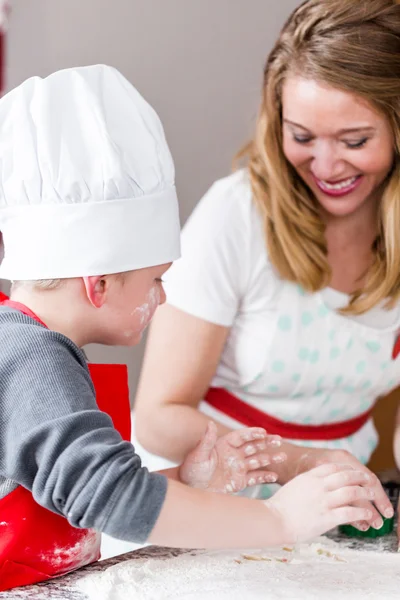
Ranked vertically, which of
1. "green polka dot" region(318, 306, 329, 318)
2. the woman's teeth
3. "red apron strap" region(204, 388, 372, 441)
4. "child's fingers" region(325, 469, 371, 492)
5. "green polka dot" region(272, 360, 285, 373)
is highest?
the woman's teeth

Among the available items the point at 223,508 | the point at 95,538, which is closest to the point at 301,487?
the point at 223,508

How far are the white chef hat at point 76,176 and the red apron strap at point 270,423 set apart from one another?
21.8 inches

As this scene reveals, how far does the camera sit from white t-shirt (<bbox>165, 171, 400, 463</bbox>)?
4.39ft

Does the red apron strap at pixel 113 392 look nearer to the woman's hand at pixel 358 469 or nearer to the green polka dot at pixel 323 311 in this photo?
the woman's hand at pixel 358 469

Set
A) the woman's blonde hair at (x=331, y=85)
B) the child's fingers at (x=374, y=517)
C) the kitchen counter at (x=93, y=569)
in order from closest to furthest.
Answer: the kitchen counter at (x=93, y=569)
the child's fingers at (x=374, y=517)
the woman's blonde hair at (x=331, y=85)

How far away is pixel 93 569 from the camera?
0.94m

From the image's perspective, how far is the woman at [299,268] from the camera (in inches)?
48.9

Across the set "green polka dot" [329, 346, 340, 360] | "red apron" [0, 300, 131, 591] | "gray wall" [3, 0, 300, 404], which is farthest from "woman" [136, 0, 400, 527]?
"gray wall" [3, 0, 300, 404]

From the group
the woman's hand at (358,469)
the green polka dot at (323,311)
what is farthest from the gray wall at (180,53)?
the woman's hand at (358,469)

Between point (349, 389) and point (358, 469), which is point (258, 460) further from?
point (349, 389)

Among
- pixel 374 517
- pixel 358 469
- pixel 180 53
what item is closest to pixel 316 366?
pixel 358 469

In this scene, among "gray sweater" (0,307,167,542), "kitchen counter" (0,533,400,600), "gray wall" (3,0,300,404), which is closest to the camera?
"gray sweater" (0,307,167,542)

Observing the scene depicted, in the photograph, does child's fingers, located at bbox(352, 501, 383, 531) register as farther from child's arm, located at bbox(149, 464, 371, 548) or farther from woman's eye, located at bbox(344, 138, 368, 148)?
woman's eye, located at bbox(344, 138, 368, 148)

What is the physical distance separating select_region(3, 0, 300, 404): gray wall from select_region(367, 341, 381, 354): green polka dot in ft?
2.88
